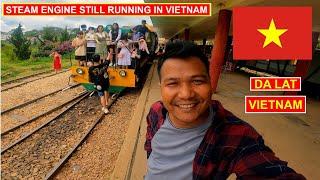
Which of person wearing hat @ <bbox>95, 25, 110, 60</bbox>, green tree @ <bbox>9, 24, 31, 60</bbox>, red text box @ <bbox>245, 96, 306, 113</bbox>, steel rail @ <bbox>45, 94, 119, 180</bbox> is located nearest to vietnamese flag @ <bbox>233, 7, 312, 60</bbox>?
red text box @ <bbox>245, 96, 306, 113</bbox>

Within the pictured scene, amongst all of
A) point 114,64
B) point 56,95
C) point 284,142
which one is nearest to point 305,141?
point 284,142

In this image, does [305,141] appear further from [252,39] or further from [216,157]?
[216,157]

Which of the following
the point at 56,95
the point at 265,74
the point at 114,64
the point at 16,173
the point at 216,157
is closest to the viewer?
the point at 216,157

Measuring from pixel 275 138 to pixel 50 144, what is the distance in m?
5.19

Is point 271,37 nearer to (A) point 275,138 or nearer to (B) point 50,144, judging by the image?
(A) point 275,138

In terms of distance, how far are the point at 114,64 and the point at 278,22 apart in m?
6.47

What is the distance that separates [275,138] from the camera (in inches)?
279

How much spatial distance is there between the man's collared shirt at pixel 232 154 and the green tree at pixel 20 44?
32493 mm

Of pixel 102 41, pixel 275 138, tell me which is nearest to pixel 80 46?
pixel 102 41

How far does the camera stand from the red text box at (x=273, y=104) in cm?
803

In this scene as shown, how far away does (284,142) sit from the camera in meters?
6.83

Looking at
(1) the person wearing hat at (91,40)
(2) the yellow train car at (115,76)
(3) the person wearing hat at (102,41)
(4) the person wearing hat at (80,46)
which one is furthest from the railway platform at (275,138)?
(4) the person wearing hat at (80,46)

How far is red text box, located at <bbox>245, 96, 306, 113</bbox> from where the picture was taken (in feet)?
26.3

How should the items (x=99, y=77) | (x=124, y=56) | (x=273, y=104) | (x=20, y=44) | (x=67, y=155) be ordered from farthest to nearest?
(x=20, y=44), (x=124, y=56), (x=99, y=77), (x=273, y=104), (x=67, y=155)
